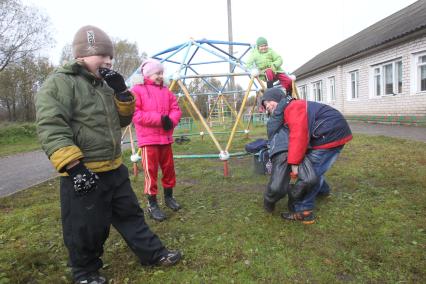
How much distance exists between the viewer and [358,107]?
1667 cm

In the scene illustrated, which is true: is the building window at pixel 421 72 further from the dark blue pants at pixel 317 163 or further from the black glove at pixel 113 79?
the black glove at pixel 113 79

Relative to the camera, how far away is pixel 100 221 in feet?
7.00

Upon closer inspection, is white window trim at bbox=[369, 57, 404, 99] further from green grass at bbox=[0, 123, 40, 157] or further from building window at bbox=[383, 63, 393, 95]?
green grass at bbox=[0, 123, 40, 157]

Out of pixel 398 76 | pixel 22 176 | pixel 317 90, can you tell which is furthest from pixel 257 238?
pixel 317 90

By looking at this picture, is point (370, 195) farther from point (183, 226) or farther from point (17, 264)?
point (17, 264)

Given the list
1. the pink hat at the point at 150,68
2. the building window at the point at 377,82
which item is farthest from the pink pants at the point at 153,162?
the building window at the point at 377,82

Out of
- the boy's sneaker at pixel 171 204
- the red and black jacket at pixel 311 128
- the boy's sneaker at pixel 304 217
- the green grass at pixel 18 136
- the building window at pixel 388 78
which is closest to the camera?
the red and black jacket at pixel 311 128

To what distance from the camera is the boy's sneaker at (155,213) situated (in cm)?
339

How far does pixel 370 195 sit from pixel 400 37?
1093cm

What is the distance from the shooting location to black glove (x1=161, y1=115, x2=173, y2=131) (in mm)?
3436

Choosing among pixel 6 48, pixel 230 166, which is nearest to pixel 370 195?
pixel 230 166

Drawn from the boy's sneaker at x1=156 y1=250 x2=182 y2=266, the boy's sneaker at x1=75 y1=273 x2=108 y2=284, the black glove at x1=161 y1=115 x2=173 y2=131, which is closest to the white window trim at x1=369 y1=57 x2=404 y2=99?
the black glove at x1=161 y1=115 x2=173 y2=131

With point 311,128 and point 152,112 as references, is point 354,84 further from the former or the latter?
point 152,112

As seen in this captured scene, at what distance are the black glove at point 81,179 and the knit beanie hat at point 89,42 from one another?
781mm
